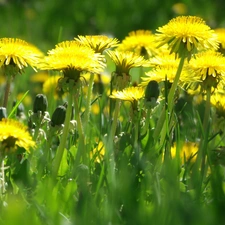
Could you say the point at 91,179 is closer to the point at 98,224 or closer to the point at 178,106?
the point at 98,224

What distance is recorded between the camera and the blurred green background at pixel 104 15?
21.7 feet

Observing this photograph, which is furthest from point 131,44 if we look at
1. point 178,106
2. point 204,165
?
point 204,165

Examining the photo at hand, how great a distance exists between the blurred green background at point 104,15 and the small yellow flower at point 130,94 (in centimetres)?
468

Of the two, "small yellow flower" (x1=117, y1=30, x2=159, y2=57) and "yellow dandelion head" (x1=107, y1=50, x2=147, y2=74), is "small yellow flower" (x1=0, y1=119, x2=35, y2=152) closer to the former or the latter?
"yellow dandelion head" (x1=107, y1=50, x2=147, y2=74)

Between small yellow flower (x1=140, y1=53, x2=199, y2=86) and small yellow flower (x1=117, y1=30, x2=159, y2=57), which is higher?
small yellow flower (x1=117, y1=30, x2=159, y2=57)

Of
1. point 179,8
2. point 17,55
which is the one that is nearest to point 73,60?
point 17,55

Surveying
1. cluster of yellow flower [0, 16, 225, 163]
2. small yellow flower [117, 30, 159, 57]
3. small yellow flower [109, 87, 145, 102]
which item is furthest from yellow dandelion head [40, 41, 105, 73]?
small yellow flower [117, 30, 159, 57]

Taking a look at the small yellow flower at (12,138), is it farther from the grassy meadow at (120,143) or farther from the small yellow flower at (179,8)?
the small yellow flower at (179,8)

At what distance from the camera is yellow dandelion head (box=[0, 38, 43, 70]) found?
1.82 meters

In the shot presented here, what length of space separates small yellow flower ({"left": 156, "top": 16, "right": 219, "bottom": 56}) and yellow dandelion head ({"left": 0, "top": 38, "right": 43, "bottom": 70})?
38cm

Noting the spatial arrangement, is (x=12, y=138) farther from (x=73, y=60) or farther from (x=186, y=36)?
(x=186, y=36)

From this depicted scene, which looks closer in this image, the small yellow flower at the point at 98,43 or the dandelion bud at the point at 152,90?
the dandelion bud at the point at 152,90

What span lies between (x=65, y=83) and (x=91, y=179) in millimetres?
268

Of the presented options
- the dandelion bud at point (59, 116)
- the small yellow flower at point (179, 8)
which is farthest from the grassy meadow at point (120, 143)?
the small yellow flower at point (179, 8)
